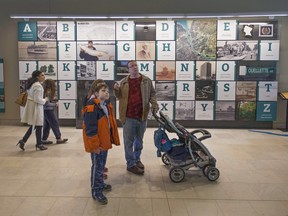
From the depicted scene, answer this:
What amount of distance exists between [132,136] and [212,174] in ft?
3.75

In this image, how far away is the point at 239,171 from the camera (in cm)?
438

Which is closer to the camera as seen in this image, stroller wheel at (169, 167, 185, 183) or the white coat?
stroller wheel at (169, 167, 185, 183)

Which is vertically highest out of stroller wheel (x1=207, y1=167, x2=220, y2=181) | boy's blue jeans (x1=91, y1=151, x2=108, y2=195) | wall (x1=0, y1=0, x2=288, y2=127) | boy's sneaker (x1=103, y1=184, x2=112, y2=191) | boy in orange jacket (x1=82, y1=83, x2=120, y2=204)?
wall (x1=0, y1=0, x2=288, y2=127)

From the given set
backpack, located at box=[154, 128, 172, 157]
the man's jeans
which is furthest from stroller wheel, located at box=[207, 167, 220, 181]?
the man's jeans

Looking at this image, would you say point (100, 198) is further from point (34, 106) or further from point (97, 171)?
point (34, 106)

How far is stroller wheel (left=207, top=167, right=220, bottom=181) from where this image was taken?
396 centimetres

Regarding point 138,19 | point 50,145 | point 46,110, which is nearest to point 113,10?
point 138,19

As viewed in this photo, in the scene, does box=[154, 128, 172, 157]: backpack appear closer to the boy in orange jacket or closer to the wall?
the boy in orange jacket

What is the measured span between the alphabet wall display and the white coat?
2.31 m

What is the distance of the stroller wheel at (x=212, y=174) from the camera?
3.96 m

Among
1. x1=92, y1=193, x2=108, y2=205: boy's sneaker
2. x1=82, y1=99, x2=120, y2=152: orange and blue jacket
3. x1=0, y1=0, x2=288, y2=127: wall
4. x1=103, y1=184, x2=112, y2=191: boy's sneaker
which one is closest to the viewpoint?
x1=82, y1=99, x2=120, y2=152: orange and blue jacket

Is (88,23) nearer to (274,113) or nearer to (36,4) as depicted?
(36,4)

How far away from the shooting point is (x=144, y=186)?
3777mm

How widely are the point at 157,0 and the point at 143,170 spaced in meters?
4.54
